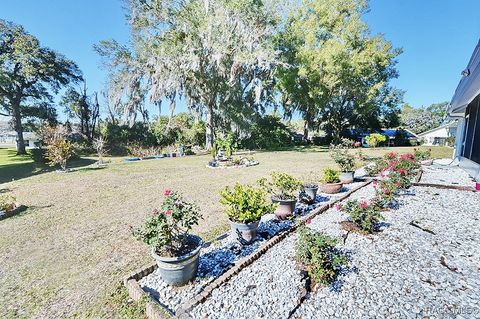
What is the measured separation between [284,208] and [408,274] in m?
2.01

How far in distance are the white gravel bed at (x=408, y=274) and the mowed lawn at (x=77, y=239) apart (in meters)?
2.13

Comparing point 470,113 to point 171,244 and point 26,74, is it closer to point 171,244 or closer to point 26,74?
point 171,244

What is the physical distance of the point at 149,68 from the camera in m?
17.0

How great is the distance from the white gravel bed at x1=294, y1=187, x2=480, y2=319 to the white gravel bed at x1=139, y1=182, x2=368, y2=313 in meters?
0.80

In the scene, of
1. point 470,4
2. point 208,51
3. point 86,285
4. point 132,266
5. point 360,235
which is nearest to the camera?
point 86,285

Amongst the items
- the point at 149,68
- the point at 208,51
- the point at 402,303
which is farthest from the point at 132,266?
the point at 149,68

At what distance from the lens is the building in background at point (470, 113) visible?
4.56 m

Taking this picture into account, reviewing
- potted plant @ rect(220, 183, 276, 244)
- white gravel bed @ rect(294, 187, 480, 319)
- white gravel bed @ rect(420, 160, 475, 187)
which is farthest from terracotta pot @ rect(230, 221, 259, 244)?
white gravel bed @ rect(420, 160, 475, 187)

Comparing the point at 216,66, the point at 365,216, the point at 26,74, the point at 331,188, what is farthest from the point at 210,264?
the point at 26,74

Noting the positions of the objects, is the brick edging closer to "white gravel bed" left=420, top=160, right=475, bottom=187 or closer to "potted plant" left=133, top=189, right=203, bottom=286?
"white gravel bed" left=420, top=160, right=475, bottom=187

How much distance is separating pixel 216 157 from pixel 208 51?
756 centimetres

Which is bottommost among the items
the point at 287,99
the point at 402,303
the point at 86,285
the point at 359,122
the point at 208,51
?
the point at 86,285

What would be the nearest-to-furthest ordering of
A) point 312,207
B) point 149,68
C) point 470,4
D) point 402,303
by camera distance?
point 402,303 → point 312,207 → point 470,4 → point 149,68

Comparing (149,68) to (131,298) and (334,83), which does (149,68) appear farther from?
(131,298)
